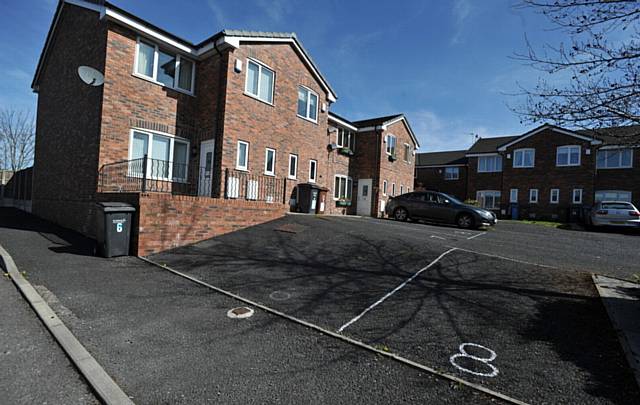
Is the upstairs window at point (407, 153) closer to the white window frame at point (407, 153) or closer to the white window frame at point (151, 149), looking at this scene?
the white window frame at point (407, 153)

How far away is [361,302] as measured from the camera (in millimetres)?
4922

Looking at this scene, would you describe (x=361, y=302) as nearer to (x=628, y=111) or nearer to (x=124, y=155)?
(x=628, y=111)

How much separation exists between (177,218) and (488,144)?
3203 centimetres

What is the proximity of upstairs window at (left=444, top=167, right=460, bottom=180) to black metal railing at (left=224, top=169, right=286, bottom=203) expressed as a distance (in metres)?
25.1

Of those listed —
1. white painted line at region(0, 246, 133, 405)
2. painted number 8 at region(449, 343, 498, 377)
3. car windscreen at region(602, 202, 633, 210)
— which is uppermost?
car windscreen at region(602, 202, 633, 210)

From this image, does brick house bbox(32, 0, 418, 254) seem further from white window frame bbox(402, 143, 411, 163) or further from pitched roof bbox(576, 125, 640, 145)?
white window frame bbox(402, 143, 411, 163)

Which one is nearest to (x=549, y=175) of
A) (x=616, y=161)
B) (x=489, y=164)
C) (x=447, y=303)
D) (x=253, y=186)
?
(x=616, y=161)

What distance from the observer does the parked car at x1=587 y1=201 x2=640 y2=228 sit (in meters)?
14.7

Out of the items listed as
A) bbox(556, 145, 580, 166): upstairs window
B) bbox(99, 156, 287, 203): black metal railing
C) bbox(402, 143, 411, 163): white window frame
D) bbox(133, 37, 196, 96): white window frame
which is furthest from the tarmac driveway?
bbox(556, 145, 580, 166): upstairs window

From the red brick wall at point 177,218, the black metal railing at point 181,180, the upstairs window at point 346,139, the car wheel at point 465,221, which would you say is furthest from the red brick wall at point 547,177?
the red brick wall at point 177,218

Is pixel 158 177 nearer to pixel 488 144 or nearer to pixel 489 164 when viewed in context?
pixel 489 164

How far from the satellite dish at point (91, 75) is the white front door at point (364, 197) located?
15.1m

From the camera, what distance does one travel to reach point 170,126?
11641 millimetres

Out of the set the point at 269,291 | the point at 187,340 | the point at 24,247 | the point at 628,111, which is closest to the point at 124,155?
the point at 24,247
